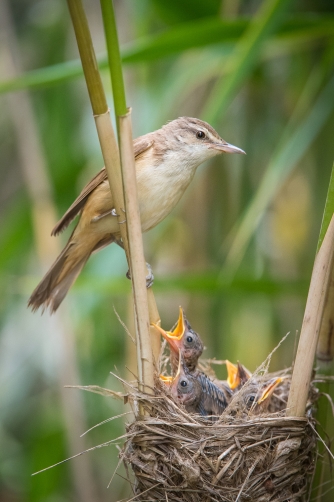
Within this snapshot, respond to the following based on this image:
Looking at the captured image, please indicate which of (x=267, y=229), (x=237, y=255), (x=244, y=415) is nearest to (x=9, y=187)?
(x=267, y=229)

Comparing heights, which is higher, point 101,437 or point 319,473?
point 319,473

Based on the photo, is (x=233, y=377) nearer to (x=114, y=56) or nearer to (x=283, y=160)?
(x=283, y=160)

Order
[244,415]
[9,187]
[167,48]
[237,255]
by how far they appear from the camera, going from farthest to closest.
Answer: [9,187], [237,255], [167,48], [244,415]

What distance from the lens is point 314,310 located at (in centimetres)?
191

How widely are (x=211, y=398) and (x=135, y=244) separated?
1362 mm

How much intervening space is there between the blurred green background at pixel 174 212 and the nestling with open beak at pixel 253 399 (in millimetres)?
676

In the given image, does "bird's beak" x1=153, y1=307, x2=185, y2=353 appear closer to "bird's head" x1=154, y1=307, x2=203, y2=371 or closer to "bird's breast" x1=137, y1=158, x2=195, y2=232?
"bird's head" x1=154, y1=307, x2=203, y2=371

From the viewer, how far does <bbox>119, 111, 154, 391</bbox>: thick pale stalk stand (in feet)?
5.90

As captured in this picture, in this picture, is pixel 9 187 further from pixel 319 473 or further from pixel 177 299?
pixel 319 473

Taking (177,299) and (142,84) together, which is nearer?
(142,84)

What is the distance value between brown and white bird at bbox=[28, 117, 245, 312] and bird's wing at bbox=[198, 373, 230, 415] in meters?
0.72

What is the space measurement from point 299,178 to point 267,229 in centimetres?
41

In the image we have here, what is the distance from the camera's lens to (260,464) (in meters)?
2.27

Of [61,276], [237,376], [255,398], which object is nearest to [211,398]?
[237,376]
